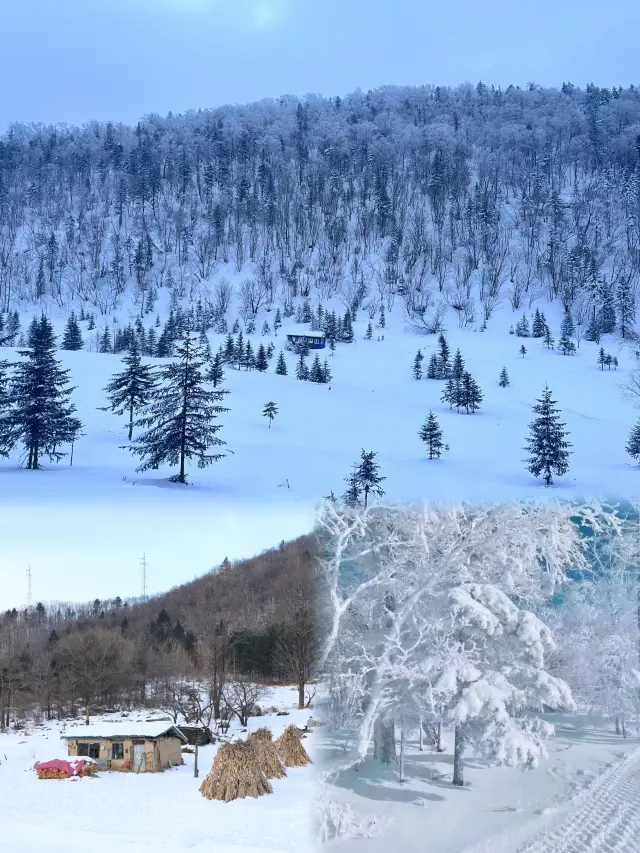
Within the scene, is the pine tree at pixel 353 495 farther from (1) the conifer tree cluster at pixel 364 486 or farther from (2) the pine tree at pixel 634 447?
(2) the pine tree at pixel 634 447

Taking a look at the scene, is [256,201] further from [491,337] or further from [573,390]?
[573,390]

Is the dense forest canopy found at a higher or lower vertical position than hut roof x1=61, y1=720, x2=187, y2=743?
higher

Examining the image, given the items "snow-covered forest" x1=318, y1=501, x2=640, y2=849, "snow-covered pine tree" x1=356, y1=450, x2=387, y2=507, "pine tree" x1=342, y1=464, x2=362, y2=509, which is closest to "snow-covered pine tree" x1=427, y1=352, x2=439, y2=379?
"snow-covered pine tree" x1=356, y1=450, x2=387, y2=507

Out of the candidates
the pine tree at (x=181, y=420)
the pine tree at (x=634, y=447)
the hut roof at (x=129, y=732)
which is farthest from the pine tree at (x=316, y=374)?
the pine tree at (x=181, y=420)

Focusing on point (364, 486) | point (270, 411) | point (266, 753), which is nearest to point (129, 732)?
point (266, 753)

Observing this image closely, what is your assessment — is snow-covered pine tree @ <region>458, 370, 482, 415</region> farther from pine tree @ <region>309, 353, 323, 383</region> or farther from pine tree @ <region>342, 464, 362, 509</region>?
pine tree @ <region>342, 464, 362, 509</region>

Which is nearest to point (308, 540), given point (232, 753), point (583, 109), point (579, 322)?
point (232, 753)

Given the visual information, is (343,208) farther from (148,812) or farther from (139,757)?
(148,812)
